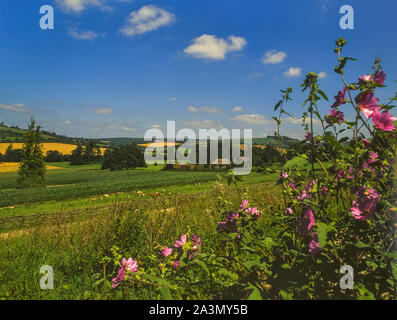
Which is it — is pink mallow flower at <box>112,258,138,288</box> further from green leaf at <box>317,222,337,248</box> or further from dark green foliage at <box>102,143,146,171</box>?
dark green foliage at <box>102,143,146,171</box>

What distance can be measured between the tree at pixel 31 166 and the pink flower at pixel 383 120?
3974 centimetres

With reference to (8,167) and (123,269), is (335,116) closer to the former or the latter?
(123,269)

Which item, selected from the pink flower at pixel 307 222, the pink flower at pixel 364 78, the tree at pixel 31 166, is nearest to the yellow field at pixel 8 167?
the tree at pixel 31 166

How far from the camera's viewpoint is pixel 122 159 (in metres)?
64.7

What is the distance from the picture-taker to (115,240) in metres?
3.50

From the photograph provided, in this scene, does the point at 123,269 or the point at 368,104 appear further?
the point at 123,269

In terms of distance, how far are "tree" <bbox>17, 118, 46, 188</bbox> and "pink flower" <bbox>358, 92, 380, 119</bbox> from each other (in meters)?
39.7

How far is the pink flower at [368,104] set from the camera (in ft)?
3.79

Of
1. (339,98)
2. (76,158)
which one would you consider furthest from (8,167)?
(339,98)

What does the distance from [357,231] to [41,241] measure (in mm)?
5109

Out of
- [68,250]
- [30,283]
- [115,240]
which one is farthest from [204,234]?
[30,283]

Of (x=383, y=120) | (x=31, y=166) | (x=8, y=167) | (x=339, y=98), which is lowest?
(x=8, y=167)

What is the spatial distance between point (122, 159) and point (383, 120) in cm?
6733
